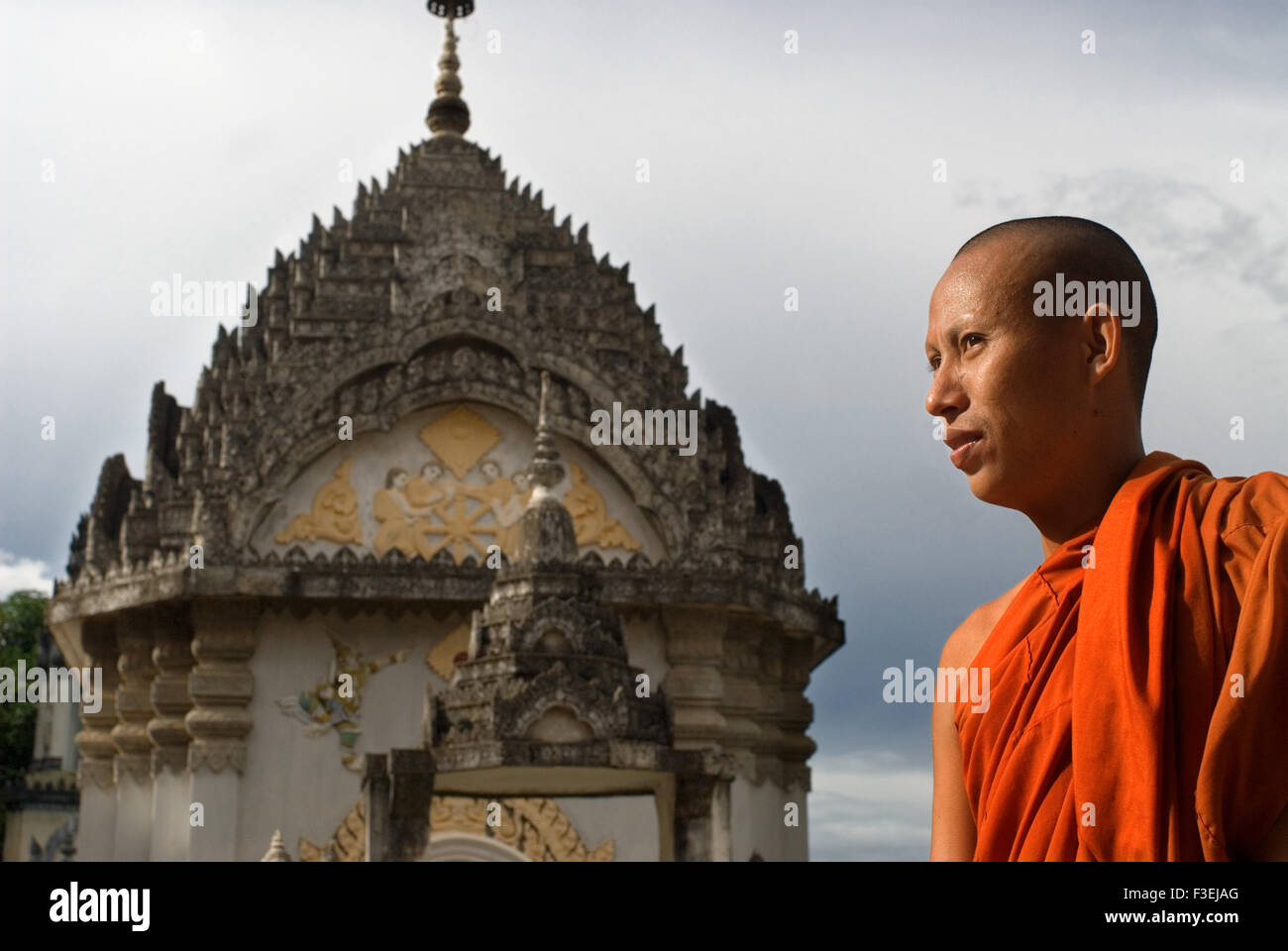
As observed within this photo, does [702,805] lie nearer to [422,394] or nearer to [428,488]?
[428,488]

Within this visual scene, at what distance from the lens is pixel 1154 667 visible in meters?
3.00

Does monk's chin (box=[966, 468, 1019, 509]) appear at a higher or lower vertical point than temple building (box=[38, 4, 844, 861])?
lower

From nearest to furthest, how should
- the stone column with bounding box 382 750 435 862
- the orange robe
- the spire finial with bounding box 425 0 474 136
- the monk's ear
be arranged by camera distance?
the orange robe < the monk's ear < the stone column with bounding box 382 750 435 862 < the spire finial with bounding box 425 0 474 136

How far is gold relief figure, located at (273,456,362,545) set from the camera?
2120 centimetres

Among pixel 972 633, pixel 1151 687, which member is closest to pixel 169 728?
pixel 972 633

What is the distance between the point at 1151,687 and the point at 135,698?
67.4ft

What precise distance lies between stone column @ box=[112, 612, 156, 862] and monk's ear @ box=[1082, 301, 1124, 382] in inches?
770

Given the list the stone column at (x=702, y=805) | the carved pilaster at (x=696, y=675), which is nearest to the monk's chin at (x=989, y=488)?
the stone column at (x=702, y=805)

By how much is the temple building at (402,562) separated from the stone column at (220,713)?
0.09 ft

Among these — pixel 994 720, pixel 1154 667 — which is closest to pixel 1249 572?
pixel 1154 667

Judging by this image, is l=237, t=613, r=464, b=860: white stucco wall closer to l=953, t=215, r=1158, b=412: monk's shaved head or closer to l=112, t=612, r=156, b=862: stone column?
l=112, t=612, r=156, b=862: stone column

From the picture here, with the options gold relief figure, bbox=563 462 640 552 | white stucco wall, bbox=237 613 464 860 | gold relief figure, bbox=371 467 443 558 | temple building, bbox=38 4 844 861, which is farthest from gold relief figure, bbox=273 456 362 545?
gold relief figure, bbox=563 462 640 552
